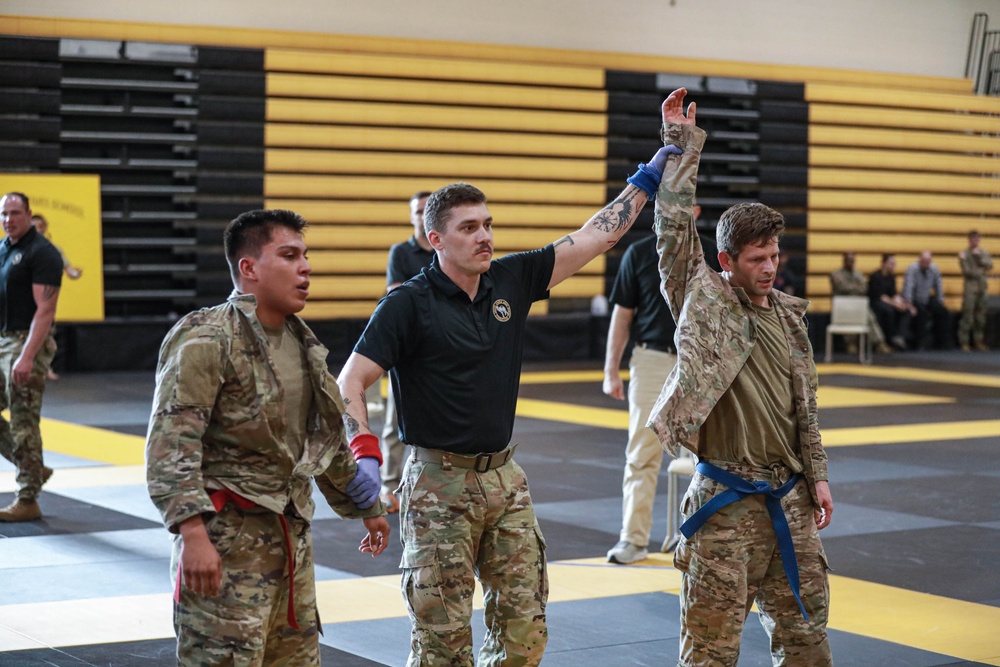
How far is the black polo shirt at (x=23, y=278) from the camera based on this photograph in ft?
27.2

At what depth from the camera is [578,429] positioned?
500 inches

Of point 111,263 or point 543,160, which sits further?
point 543,160

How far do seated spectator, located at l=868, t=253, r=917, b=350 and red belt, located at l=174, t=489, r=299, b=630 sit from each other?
799 inches

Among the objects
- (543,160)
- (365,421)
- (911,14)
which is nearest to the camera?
(365,421)

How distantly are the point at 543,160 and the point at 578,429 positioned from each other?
26.7ft

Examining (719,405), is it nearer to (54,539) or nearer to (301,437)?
(301,437)

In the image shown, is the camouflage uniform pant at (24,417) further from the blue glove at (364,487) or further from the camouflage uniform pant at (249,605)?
the camouflage uniform pant at (249,605)

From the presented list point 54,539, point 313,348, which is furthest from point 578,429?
point 313,348

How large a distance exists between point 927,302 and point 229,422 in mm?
21308

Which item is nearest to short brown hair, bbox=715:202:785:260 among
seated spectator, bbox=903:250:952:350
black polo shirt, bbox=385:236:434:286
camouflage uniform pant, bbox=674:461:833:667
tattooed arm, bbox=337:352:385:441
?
camouflage uniform pant, bbox=674:461:833:667

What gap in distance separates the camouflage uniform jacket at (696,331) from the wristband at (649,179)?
56 millimetres

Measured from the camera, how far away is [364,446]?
3.99 metres

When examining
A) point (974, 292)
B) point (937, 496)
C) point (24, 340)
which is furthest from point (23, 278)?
point (974, 292)

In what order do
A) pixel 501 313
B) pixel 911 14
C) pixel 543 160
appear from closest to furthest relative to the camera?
pixel 501 313
pixel 543 160
pixel 911 14
